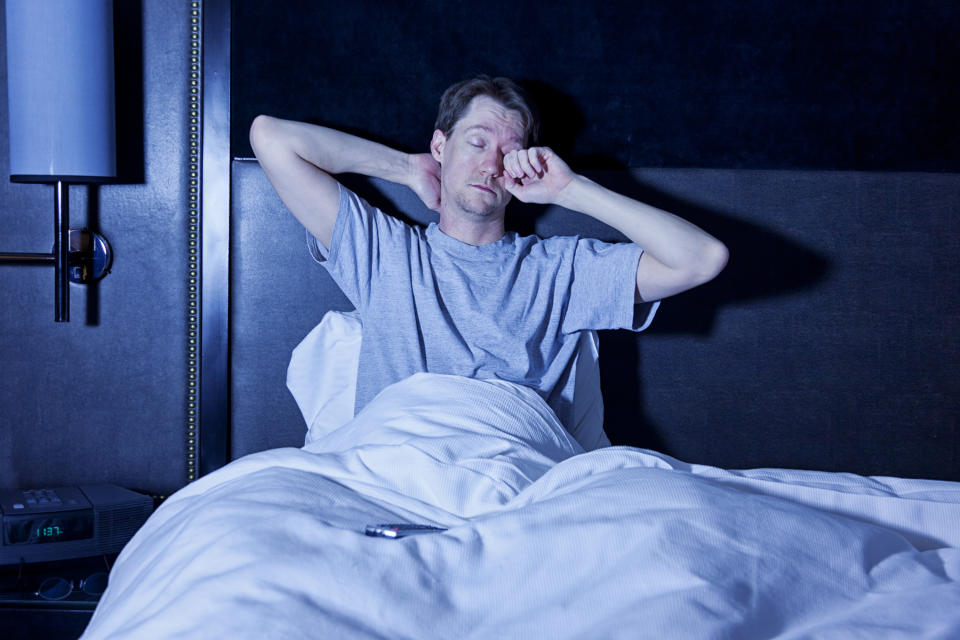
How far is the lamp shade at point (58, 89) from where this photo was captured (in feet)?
4.84

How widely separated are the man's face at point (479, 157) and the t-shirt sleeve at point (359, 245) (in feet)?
0.47

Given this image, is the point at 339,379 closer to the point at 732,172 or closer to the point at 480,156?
the point at 480,156

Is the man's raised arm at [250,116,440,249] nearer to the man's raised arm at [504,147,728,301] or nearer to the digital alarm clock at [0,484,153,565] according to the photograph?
the man's raised arm at [504,147,728,301]

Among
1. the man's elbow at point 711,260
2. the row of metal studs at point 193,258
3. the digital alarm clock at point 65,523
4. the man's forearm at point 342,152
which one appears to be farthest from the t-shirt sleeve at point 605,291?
the digital alarm clock at point 65,523

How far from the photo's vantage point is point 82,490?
1612 mm

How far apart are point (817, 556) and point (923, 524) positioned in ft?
0.92

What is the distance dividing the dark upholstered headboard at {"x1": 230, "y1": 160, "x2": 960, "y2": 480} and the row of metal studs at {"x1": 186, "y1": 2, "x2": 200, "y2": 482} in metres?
0.09

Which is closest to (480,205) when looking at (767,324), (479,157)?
(479,157)

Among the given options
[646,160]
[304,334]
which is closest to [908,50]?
[646,160]

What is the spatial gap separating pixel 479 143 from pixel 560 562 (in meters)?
1.03

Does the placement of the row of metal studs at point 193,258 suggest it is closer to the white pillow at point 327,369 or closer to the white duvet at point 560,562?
the white pillow at point 327,369

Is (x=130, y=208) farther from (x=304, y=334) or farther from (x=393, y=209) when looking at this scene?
(x=393, y=209)

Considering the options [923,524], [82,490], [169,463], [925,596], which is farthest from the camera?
[169,463]

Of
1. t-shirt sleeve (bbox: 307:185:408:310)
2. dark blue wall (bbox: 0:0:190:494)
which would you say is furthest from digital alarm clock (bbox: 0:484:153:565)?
t-shirt sleeve (bbox: 307:185:408:310)
